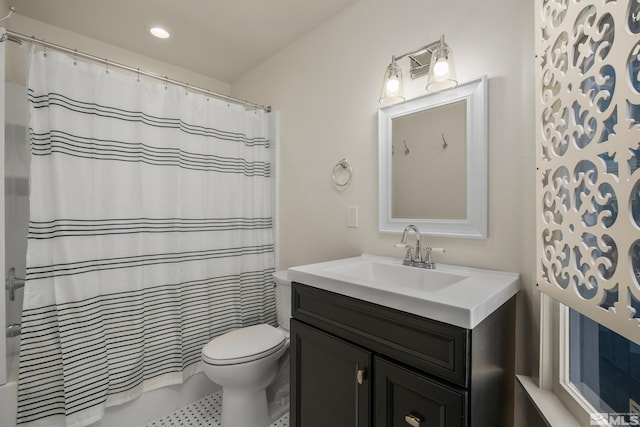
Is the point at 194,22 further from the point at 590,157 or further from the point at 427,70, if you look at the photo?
the point at 590,157

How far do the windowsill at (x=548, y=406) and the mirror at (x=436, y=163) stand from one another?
1.89 feet

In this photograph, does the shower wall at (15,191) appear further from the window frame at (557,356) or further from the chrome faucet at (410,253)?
the window frame at (557,356)

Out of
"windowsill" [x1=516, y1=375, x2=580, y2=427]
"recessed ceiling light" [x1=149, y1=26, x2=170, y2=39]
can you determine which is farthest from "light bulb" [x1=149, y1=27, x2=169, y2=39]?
"windowsill" [x1=516, y1=375, x2=580, y2=427]

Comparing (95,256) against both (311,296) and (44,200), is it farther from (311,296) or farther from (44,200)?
(311,296)

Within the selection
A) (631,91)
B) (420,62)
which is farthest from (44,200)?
(631,91)

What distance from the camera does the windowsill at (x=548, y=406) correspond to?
0.87m

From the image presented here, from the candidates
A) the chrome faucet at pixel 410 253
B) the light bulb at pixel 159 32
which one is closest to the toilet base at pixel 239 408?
the chrome faucet at pixel 410 253

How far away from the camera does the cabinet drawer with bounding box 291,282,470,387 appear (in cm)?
84

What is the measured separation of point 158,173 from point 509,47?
6.23 feet

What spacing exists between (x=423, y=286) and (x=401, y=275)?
12cm

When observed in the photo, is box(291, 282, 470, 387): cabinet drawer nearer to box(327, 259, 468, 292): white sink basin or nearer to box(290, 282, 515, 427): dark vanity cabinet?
box(290, 282, 515, 427): dark vanity cabinet

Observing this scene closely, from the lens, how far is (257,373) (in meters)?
1.56

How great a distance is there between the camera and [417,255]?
1.42 meters

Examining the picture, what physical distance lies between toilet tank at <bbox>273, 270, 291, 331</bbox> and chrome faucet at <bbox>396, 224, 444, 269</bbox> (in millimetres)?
776
